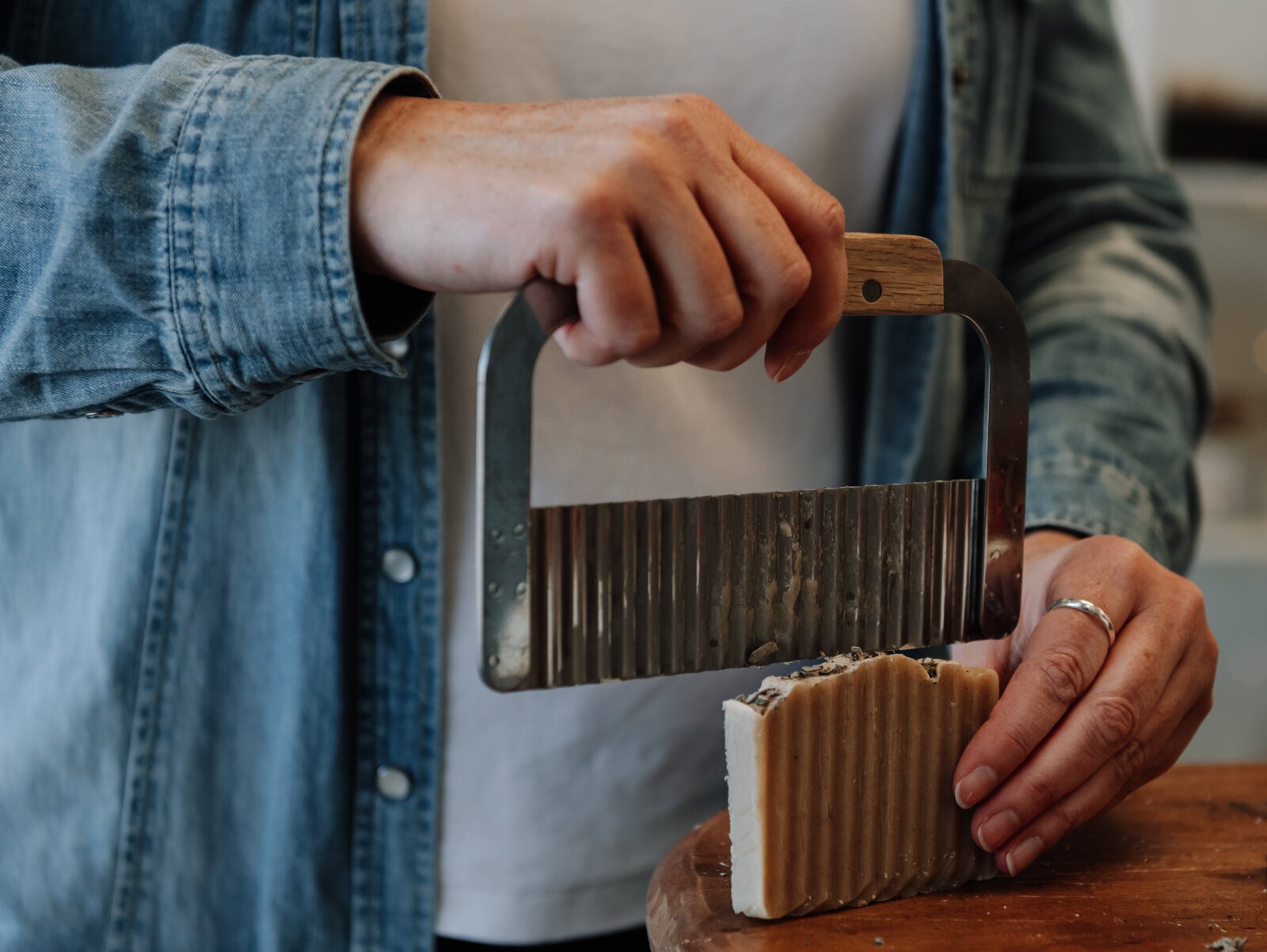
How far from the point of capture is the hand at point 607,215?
0.50m

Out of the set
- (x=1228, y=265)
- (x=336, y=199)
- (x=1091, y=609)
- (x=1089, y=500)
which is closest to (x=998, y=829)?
(x=1091, y=609)

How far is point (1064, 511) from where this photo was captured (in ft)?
2.88

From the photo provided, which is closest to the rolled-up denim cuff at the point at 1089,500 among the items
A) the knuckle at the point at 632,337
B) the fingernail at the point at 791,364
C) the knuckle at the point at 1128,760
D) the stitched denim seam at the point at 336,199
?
the knuckle at the point at 1128,760

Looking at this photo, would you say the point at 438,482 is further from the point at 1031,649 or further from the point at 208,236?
the point at 1031,649

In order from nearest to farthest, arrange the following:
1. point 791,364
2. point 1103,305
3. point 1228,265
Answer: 1. point 791,364
2. point 1103,305
3. point 1228,265

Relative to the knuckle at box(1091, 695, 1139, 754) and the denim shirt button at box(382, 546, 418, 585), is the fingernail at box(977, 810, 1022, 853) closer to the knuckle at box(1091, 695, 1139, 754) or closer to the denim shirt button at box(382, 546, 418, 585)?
the knuckle at box(1091, 695, 1139, 754)

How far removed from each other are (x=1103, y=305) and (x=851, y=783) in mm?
571

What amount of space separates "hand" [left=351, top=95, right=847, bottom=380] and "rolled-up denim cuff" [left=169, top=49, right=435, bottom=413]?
0.02 m

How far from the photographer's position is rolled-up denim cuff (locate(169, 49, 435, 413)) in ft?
1.77

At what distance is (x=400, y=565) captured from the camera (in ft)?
2.69

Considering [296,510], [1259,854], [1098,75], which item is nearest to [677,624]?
[296,510]

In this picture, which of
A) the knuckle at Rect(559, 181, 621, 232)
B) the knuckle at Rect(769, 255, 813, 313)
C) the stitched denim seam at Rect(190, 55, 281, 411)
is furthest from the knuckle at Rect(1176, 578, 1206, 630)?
the stitched denim seam at Rect(190, 55, 281, 411)

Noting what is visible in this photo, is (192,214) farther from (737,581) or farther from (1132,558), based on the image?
(1132,558)

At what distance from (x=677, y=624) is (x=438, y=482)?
0.26 meters
